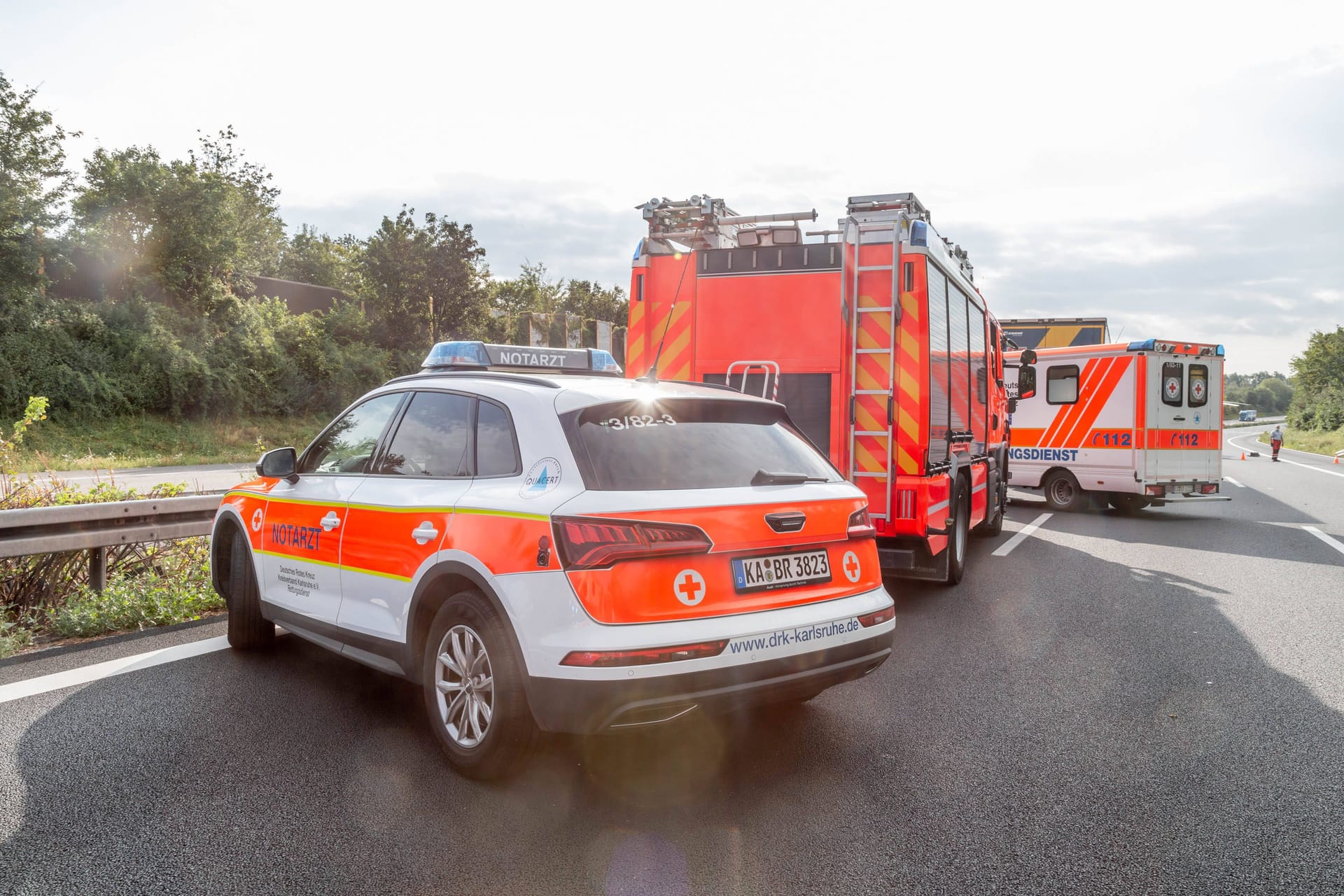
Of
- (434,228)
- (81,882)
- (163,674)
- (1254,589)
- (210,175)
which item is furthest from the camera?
(434,228)

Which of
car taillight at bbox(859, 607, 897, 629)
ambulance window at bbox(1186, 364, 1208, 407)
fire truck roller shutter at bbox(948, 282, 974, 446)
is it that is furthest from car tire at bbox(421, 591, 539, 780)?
Result: ambulance window at bbox(1186, 364, 1208, 407)

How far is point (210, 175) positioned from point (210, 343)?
641 cm

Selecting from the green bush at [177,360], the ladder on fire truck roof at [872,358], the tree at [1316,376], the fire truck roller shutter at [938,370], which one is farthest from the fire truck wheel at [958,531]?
the tree at [1316,376]

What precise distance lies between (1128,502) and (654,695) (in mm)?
14680

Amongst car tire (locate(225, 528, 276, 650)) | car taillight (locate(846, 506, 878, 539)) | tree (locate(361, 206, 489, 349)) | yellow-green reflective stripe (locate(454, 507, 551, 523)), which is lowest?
car tire (locate(225, 528, 276, 650))

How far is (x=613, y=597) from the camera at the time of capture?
3.43 metres

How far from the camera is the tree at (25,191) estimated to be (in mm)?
26859

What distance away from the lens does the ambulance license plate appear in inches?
147

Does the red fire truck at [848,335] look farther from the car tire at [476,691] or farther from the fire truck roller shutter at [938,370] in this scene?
the car tire at [476,691]

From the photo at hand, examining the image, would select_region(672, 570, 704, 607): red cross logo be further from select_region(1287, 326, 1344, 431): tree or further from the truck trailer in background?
select_region(1287, 326, 1344, 431): tree

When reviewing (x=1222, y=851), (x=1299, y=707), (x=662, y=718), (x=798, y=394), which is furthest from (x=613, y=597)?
(x=798, y=394)

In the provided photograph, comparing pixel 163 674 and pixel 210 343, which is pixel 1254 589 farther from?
pixel 210 343

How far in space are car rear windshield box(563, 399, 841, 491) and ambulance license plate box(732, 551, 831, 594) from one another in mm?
333

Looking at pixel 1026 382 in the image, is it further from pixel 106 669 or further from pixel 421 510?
pixel 106 669
